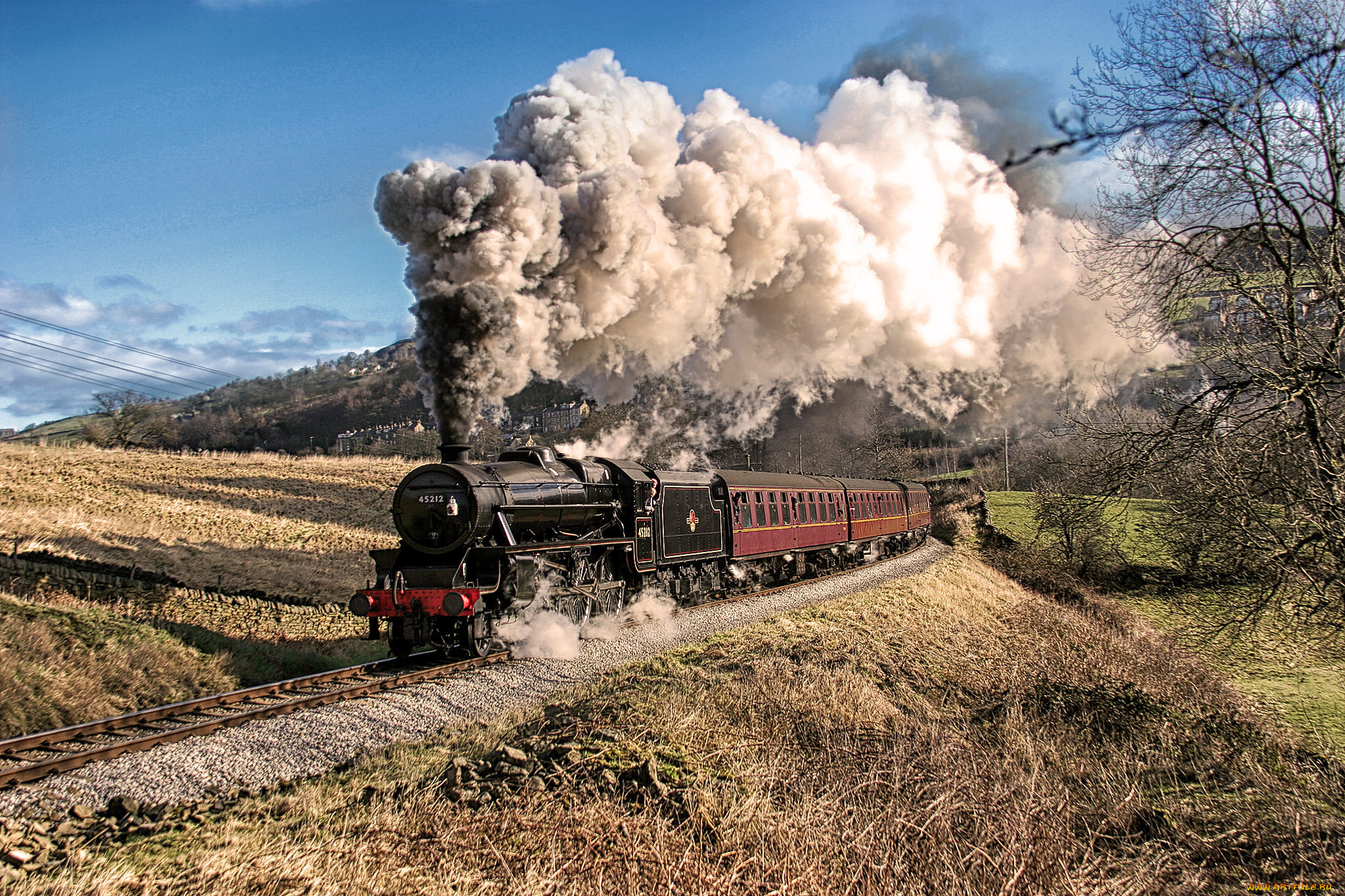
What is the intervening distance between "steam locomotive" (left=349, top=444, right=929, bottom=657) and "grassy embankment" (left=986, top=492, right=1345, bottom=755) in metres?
7.10

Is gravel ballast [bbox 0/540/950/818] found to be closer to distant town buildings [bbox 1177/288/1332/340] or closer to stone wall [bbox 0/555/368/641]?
stone wall [bbox 0/555/368/641]

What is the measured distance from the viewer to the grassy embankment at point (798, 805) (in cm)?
395

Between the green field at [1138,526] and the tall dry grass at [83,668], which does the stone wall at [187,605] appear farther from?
the green field at [1138,526]

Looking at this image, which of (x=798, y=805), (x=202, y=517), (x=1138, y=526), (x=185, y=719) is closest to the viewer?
(x=798, y=805)

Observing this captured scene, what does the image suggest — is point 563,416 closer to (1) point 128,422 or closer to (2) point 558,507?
(1) point 128,422

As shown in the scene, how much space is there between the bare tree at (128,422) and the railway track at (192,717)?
39836 mm

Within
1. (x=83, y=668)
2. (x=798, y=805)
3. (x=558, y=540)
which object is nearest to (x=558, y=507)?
(x=558, y=540)

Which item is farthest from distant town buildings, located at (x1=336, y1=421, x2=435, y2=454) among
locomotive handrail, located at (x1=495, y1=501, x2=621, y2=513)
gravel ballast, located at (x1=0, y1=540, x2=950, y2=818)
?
gravel ballast, located at (x1=0, y1=540, x2=950, y2=818)

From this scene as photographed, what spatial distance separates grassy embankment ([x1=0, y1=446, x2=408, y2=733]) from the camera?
7.83 m

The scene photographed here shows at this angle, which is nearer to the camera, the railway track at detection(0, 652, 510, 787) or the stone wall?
the railway track at detection(0, 652, 510, 787)

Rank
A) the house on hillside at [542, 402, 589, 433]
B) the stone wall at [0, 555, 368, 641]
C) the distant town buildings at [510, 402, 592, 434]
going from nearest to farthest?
the stone wall at [0, 555, 368, 641]
the house on hillside at [542, 402, 589, 433]
the distant town buildings at [510, 402, 592, 434]

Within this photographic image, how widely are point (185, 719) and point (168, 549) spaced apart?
405 inches

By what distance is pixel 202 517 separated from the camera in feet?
62.7

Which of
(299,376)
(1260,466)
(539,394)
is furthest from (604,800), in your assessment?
(299,376)
